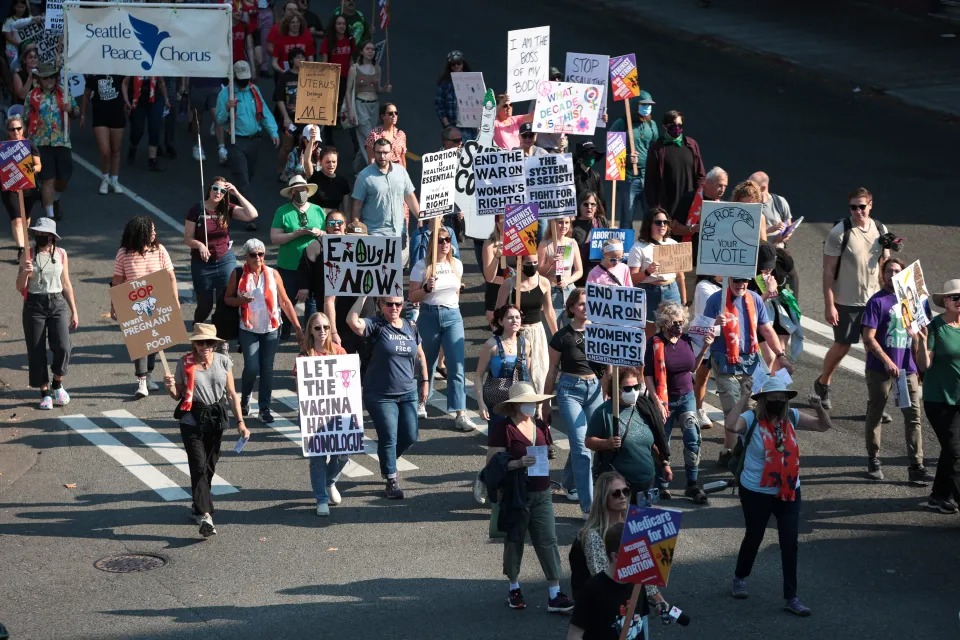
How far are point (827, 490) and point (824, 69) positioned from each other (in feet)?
51.9

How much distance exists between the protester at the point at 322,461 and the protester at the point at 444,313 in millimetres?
1711

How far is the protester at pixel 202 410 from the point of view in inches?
491

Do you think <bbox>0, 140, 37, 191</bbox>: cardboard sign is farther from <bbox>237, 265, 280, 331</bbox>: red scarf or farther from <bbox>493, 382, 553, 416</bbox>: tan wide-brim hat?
<bbox>493, 382, 553, 416</bbox>: tan wide-brim hat

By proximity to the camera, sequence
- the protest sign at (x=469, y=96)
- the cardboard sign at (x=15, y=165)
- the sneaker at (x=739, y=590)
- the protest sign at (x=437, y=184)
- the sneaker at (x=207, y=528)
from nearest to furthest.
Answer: the sneaker at (x=739, y=590) < the sneaker at (x=207, y=528) < the protest sign at (x=437, y=184) < the cardboard sign at (x=15, y=165) < the protest sign at (x=469, y=96)

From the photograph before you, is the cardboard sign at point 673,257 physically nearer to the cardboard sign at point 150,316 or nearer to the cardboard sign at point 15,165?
the cardboard sign at point 150,316

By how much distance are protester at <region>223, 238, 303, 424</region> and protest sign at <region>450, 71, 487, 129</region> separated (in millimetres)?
5291

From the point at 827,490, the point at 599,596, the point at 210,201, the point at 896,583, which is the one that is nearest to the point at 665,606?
the point at 599,596

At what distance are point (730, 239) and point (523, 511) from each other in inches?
177

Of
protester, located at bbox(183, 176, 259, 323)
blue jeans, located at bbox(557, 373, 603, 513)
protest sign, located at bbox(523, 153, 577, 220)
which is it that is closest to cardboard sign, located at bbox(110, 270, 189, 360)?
protester, located at bbox(183, 176, 259, 323)

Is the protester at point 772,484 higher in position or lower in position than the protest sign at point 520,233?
lower

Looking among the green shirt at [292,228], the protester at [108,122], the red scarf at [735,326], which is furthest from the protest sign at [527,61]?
the red scarf at [735,326]

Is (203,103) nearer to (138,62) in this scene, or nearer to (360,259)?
(138,62)

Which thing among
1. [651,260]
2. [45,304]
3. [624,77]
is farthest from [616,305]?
[624,77]

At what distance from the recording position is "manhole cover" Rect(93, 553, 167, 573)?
1178 cm
